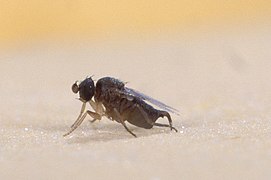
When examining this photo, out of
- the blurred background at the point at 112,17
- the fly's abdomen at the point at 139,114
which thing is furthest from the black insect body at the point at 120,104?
the blurred background at the point at 112,17

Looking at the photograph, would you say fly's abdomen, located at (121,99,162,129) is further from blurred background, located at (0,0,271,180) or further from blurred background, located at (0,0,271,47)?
blurred background, located at (0,0,271,47)

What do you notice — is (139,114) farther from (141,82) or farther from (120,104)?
(141,82)

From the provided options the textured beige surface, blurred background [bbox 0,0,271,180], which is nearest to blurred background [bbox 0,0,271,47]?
blurred background [bbox 0,0,271,180]

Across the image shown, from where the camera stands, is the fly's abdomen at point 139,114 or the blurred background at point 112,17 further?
the blurred background at point 112,17

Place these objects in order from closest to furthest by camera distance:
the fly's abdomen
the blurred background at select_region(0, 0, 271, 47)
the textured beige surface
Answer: the textured beige surface, the fly's abdomen, the blurred background at select_region(0, 0, 271, 47)

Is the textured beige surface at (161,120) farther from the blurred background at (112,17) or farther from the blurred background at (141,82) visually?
the blurred background at (112,17)

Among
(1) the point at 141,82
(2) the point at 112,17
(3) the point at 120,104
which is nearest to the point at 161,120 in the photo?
(3) the point at 120,104

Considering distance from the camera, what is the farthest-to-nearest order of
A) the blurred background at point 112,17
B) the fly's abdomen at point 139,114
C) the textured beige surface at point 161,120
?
the blurred background at point 112,17 → the fly's abdomen at point 139,114 → the textured beige surface at point 161,120
